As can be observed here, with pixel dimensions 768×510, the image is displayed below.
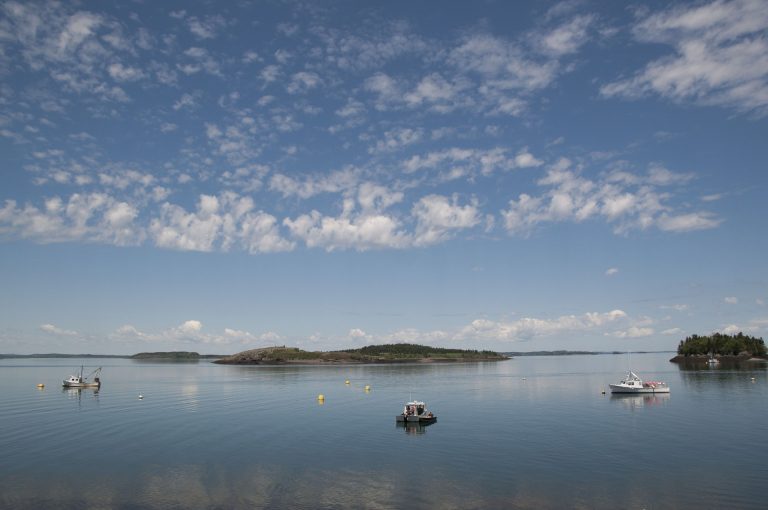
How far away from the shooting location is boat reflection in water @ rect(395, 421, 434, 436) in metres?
66.3

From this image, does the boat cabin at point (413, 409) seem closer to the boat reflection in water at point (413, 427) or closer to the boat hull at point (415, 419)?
the boat hull at point (415, 419)

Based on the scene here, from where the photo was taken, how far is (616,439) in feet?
A: 196

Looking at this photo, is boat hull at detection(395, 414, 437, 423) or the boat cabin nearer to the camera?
boat hull at detection(395, 414, 437, 423)

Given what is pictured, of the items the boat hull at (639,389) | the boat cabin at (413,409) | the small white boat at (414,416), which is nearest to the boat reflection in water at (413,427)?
the small white boat at (414,416)

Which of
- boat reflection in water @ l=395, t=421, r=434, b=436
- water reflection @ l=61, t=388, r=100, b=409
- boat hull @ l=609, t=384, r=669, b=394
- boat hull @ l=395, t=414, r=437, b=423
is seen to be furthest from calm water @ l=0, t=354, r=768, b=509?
boat hull @ l=609, t=384, r=669, b=394

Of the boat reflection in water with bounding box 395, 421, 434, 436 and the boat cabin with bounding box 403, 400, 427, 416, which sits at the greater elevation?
the boat cabin with bounding box 403, 400, 427, 416

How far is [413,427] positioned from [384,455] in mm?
17925

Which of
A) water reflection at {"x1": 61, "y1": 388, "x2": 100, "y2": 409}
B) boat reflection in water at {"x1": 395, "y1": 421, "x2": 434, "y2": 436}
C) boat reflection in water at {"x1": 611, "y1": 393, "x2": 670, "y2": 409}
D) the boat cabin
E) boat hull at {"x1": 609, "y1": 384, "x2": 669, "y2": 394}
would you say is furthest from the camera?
boat hull at {"x1": 609, "y1": 384, "x2": 669, "y2": 394}

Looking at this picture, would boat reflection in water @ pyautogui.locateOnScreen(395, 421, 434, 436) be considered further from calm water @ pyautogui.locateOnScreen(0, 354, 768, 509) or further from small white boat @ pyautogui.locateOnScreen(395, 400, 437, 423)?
calm water @ pyautogui.locateOnScreen(0, 354, 768, 509)

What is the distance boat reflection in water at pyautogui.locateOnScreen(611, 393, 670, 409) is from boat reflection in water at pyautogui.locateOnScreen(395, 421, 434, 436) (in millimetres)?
41972

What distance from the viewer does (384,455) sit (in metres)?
52.6

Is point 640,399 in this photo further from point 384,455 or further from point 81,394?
point 81,394

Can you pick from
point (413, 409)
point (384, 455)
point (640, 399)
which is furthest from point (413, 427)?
point (640, 399)

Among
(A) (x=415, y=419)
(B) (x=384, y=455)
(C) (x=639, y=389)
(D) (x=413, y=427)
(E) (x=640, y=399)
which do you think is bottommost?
(E) (x=640, y=399)
